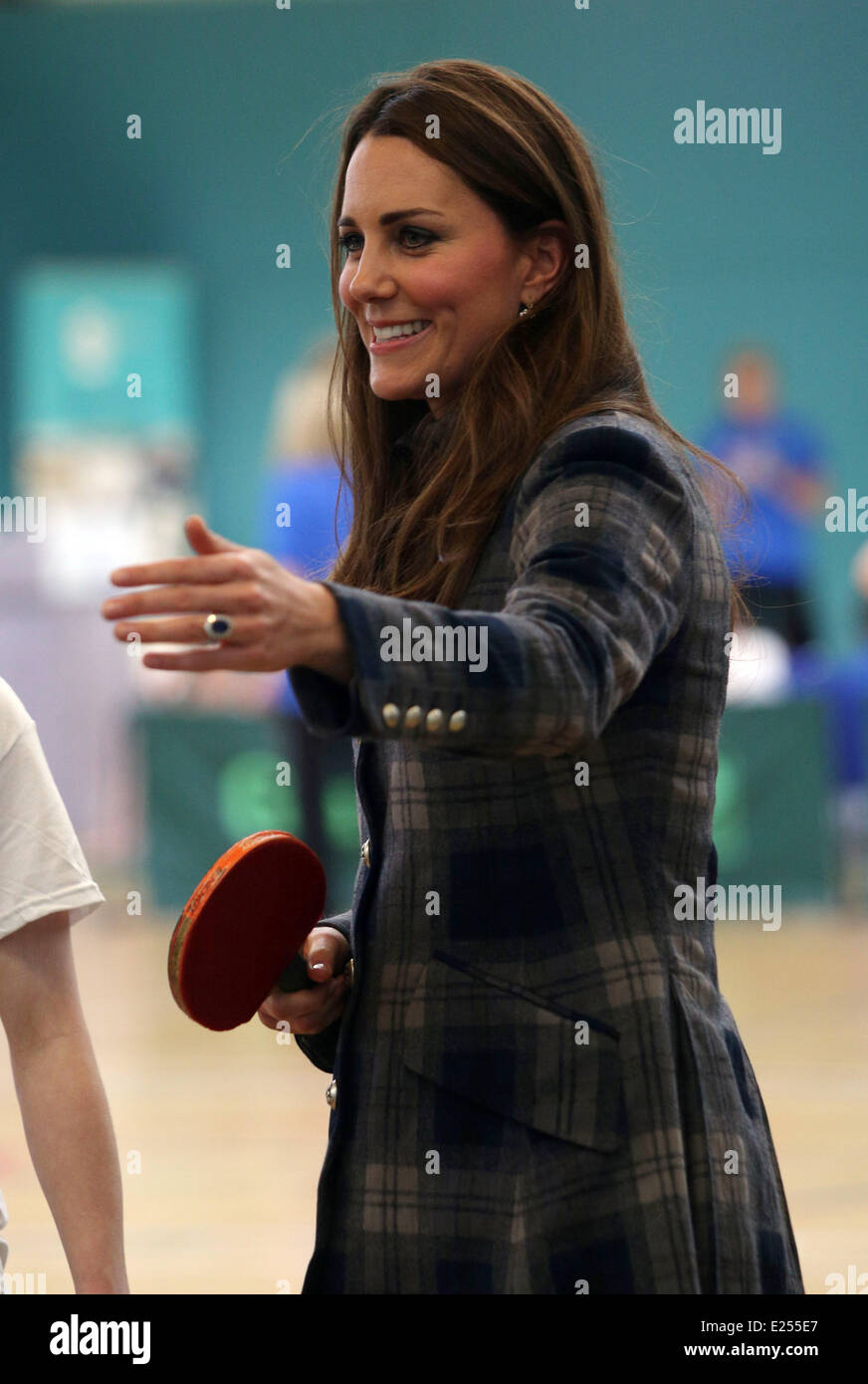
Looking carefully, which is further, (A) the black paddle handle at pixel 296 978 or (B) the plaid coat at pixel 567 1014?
(A) the black paddle handle at pixel 296 978

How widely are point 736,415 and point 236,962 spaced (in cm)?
718

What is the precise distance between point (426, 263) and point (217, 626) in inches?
21.5

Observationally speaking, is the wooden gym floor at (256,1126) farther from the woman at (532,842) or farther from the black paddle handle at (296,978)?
the woman at (532,842)

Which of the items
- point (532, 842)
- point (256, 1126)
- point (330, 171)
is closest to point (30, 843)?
point (532, 842)

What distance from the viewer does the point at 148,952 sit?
22.5 feet

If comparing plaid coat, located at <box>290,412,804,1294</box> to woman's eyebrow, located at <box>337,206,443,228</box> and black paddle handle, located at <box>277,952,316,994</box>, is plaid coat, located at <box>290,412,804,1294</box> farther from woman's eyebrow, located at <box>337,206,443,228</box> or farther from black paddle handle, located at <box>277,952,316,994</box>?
woman's eyebrow, located at <box>337,206,443,228</box>

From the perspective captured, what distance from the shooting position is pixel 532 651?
1.15 metres

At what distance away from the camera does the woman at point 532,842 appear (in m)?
1.37

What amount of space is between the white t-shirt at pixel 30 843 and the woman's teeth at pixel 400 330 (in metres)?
0.45

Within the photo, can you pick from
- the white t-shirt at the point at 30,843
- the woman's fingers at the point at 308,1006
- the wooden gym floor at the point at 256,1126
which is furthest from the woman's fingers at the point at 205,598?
the wooden gym floor at the point at 256,1126

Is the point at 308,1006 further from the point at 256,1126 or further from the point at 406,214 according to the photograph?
the point at 256,1126
